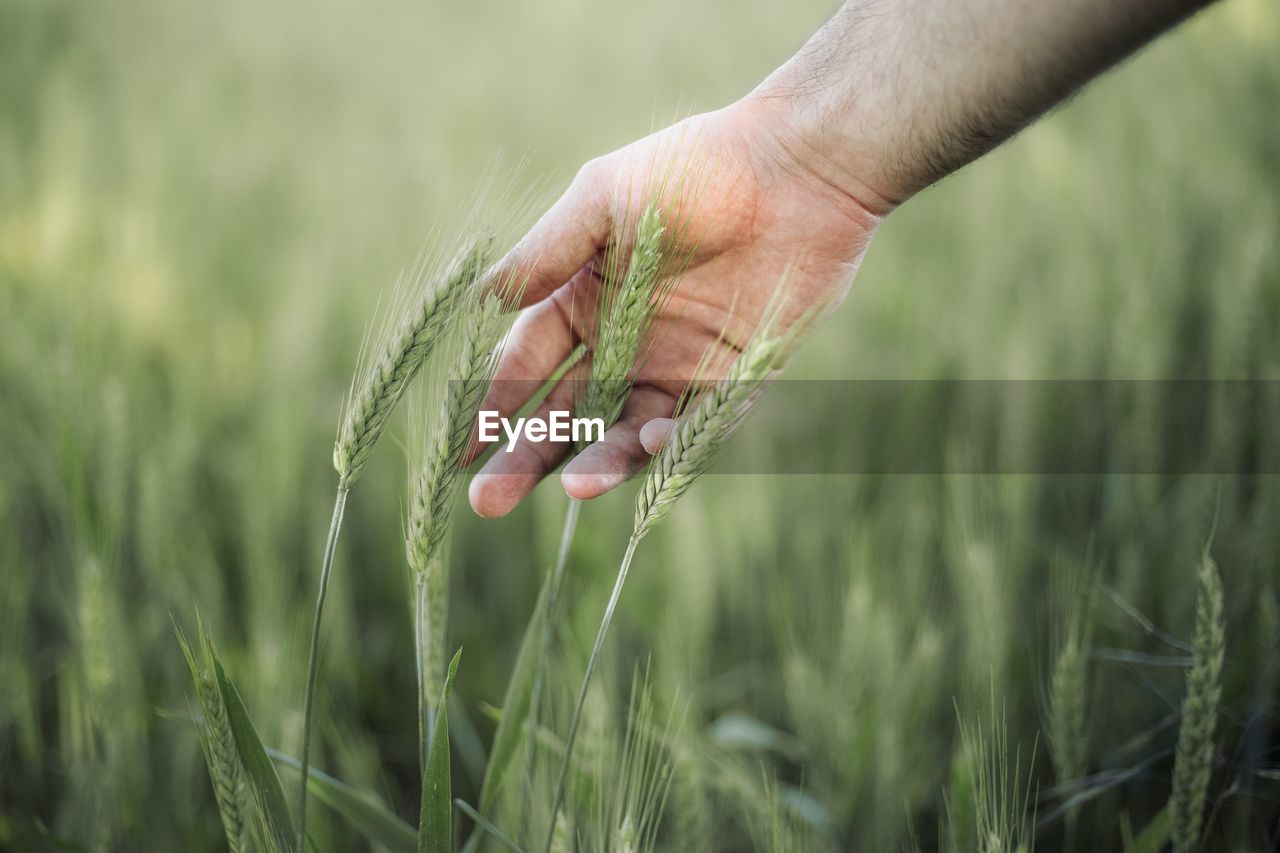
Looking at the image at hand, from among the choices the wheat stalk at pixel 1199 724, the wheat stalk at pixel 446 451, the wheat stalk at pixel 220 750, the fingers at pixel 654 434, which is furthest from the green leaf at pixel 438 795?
the wheat stalk at pixel 1199 724

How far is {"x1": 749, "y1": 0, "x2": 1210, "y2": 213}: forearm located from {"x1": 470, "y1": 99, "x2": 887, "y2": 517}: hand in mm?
37

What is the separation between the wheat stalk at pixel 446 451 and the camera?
2.44ft

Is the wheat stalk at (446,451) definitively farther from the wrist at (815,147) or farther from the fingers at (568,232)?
the wrist at (815,147)

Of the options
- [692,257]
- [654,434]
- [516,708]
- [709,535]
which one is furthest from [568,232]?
[709,535]

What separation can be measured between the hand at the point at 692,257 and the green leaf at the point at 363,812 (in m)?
0.33

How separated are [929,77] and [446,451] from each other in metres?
0.79

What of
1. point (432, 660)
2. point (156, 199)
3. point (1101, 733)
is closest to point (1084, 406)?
point (1101, 733)

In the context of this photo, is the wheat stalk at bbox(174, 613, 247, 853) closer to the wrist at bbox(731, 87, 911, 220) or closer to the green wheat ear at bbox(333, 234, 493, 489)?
the green wheat ear at bbox(333, 234, 493, 489)

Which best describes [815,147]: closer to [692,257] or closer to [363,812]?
[692,257]

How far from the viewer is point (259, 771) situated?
73cm

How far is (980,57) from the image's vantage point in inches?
38.7

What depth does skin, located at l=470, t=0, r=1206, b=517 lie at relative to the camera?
3.06ft

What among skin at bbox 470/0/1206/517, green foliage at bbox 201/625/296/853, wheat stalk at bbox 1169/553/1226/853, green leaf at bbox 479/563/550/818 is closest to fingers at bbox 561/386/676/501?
skin at bbox 470/0/1206/517

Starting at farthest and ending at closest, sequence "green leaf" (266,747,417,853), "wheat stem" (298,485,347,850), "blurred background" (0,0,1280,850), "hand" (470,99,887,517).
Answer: "blurred background" (0,0,1280,850) → "hand" (470,99,887,517) → "green leaf" (266,747,417,853) → "wheat stem" (298,485,347,850)
